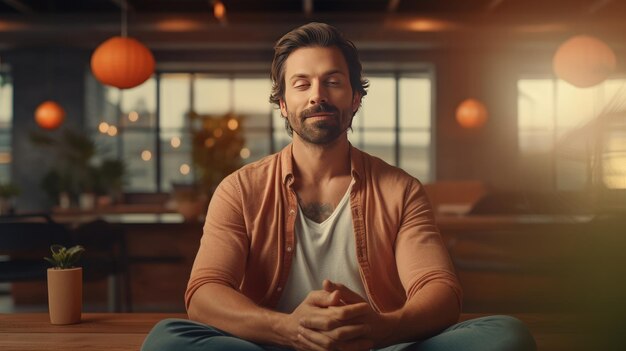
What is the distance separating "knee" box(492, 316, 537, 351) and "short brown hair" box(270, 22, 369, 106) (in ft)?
2.74

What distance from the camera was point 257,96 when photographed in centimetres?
1347

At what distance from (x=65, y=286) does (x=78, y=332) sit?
0.46ft

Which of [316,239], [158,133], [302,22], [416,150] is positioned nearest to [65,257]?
[316,239]

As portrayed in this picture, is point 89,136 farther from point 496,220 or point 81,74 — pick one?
point 496,220

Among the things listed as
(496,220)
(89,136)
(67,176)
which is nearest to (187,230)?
(496,220)

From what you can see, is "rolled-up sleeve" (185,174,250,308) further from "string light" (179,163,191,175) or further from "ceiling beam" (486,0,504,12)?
"string light" (179,163,191,175)

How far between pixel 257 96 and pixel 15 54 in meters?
4.54

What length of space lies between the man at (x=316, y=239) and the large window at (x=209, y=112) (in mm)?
11149

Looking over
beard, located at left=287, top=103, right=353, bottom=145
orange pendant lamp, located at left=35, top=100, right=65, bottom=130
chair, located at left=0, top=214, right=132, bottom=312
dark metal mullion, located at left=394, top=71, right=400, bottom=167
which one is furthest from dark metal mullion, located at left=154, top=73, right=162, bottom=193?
beard, located at left=287, top=103, right=353, bottom=145

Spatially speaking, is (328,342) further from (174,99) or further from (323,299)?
(174,99)

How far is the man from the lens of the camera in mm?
1607

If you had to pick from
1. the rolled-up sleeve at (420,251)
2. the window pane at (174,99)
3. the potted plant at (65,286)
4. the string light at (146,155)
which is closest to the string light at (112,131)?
the string light at (146,155)

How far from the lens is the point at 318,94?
186 centimetres

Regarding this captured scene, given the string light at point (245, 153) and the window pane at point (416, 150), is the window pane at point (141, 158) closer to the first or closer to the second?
the string light at point (245, 153)
